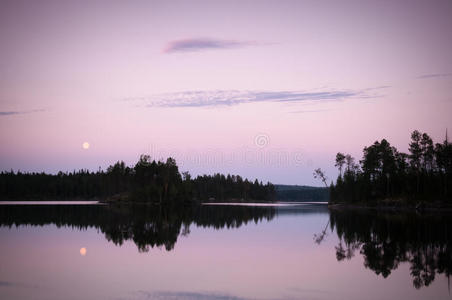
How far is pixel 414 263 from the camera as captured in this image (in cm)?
A: 2661

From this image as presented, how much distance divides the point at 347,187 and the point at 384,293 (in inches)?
4768

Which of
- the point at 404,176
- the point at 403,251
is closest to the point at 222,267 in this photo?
the point at 403,251

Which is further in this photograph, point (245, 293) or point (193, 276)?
point (193, 276)

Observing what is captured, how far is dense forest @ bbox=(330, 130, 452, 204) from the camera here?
111 meters

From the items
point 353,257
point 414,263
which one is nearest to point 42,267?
point 353,257

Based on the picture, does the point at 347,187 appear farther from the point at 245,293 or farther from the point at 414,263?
the point at 245,293

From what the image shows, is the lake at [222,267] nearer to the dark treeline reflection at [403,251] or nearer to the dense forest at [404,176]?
the dark treeline reflection at [403,251]

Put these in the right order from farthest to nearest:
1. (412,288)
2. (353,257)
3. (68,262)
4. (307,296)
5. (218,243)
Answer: (218,243), (353,257), (68,262), (412,288), (307,296)

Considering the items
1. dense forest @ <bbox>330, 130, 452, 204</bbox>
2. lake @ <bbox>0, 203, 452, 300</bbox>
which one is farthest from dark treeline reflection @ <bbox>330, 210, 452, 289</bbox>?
dense forest @ <bbox>330, 130, 452, 204</bbox>

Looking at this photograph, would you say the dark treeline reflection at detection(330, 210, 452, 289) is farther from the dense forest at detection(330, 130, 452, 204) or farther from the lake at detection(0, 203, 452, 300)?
the dense forest at detection(330, 130, 452, 204)

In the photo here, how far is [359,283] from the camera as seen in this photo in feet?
68.6

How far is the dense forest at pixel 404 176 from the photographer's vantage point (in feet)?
364

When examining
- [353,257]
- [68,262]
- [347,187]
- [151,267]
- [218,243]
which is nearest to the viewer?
[151,267]

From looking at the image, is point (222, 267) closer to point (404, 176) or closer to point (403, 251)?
point (403, 251)
